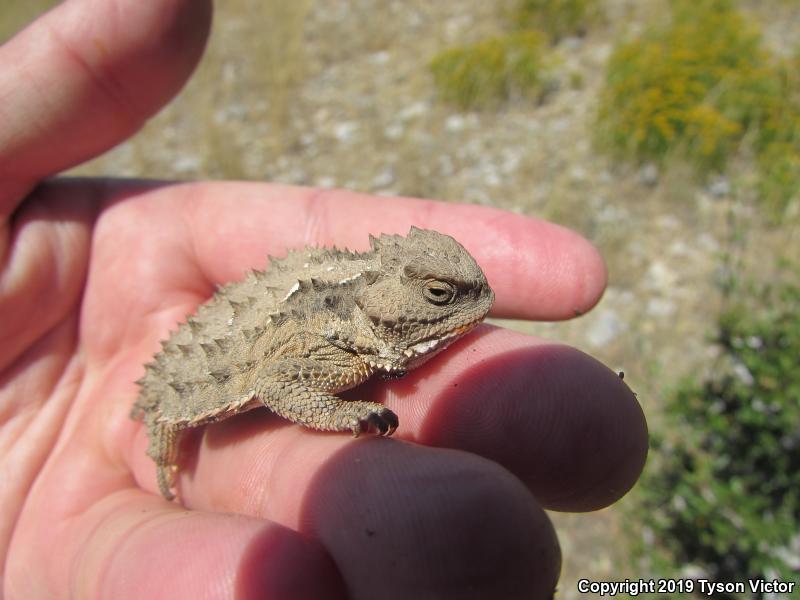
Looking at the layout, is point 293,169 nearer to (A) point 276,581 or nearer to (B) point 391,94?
(B) point 391,94

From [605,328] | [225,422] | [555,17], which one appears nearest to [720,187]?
[605,328]

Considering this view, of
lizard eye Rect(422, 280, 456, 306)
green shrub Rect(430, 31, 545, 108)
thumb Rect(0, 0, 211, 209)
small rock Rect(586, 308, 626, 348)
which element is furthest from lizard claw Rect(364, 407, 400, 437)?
green shrub Rect(430, 31, 545, 108)

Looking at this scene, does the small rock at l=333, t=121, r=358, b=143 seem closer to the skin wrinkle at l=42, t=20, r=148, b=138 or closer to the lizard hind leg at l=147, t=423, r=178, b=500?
the skin wrinkle at l=42, t=20, r=148, b=138

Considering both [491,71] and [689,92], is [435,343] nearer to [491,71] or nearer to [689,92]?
[689,92]

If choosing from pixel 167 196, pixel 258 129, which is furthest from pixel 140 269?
pixel 258 129

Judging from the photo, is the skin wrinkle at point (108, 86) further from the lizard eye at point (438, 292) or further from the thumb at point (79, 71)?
the lizard eye at point (438, 292)
